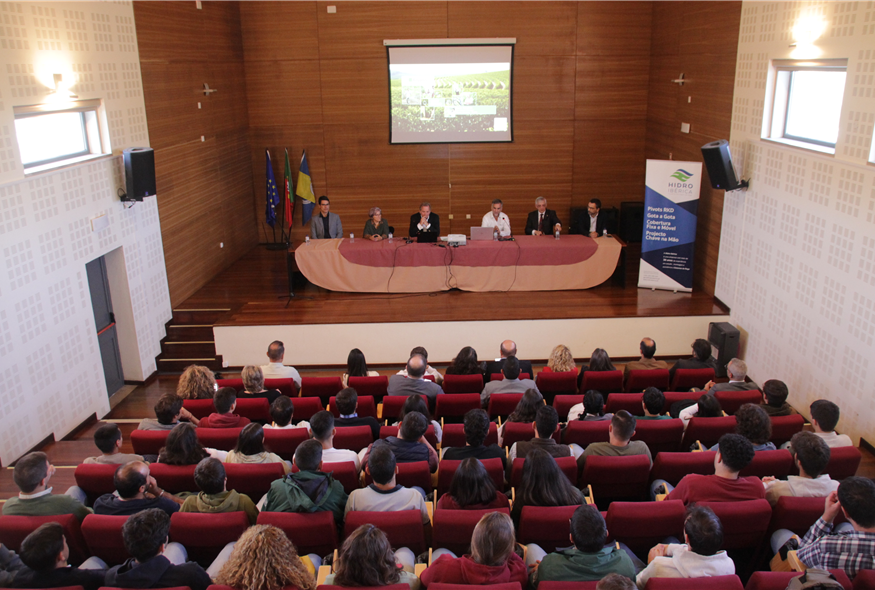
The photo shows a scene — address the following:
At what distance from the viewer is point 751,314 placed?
23.2 ft

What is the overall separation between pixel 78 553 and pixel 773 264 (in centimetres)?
648

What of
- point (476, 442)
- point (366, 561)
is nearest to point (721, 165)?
point (476, 442)

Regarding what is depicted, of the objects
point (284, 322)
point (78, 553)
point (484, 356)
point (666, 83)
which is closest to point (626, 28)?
point (666, 83)

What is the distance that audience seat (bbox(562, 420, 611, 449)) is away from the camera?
14.2ft

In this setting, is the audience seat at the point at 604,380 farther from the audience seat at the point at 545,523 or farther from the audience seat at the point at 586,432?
the audience seat at the point at 545,523

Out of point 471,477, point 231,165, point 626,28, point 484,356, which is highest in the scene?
point 626,28

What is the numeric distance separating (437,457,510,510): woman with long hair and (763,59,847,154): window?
457cm

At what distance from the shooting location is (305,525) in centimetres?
322

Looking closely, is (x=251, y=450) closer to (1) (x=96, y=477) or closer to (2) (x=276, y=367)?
(1) (x=96, y=477)

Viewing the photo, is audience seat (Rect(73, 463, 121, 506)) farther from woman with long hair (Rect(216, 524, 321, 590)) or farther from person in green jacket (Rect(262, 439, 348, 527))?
woman with long hair (Rect(216, 524, 321, 590))

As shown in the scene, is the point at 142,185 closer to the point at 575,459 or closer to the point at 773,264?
the point at 575,459

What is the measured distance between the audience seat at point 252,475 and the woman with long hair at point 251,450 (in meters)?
0.09

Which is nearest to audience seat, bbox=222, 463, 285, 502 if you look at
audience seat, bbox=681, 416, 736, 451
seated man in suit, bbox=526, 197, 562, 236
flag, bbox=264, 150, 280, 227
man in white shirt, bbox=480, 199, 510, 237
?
audience seat, bbox=681, 416, 736, 451

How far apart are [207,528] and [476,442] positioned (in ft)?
5.17
